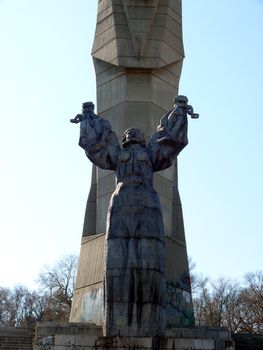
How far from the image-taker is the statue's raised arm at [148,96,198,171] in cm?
837

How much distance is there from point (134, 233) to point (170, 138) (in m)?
1.59

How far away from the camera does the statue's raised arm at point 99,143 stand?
845 centimetres

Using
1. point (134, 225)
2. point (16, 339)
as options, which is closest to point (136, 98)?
point (16, 339)

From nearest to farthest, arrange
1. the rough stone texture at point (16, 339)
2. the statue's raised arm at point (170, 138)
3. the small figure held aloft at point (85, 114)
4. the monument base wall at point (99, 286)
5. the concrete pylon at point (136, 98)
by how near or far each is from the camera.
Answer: the statue's raised arm at point (170, 138) → the small figure held aloft at point (85, 114) → the rough stone texture at point (16, 339) → the monument base wall at point (99, 286) → the concrete pylon at point (136, 98)

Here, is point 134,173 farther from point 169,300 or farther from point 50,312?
point 50,312

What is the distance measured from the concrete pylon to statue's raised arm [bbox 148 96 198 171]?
7914 millimetres

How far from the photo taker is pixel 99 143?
8508 millimetres

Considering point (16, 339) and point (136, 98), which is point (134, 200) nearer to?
point (16, 339)

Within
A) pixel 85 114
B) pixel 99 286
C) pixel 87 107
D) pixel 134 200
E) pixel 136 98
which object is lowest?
pixel 134 200

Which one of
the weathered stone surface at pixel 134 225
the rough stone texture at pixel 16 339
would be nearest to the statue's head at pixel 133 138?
the weathered stone surface at pixel 134 225

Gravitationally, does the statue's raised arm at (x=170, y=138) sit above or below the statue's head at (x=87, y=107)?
below

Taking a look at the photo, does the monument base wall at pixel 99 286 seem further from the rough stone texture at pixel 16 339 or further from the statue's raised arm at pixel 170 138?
the statue's raised arm at pixel 170 138

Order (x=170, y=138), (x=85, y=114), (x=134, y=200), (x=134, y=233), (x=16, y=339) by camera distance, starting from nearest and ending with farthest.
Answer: (x=134, y=233), (x=134, y=200), (x=170, y=138), (x=85, y=114), (x=16, y=339)

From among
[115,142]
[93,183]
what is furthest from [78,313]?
[115,142]
